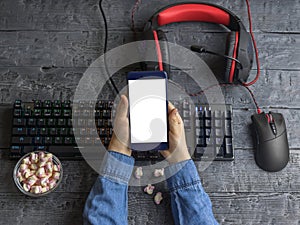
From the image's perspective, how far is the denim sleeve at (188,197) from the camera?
74 cm

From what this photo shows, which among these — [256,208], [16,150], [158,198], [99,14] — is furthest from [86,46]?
[256,208]

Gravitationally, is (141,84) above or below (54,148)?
above

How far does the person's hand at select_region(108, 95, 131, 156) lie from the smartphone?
0.04 feet

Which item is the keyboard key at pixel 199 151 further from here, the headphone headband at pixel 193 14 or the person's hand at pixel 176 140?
the headphone headband at pixel 193 14

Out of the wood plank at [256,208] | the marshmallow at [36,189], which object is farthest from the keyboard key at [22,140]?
the wood plank at [256,208]

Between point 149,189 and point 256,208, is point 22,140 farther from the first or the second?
point 256,208

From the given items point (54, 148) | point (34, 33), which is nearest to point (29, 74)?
point (34, 33)

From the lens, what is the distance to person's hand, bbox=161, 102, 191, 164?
77 cm

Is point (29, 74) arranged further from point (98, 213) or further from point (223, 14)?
point (223, 14)

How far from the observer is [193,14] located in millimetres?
876

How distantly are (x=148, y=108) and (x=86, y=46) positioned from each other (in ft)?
0.85

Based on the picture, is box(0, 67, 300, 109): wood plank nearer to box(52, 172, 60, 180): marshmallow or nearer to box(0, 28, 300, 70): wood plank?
box(0, 28, 300, 70): wood plank

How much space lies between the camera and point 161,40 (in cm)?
84

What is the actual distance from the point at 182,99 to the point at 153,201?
0.25 metres
